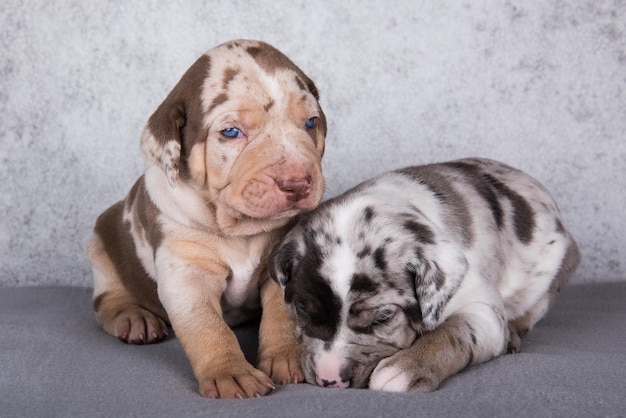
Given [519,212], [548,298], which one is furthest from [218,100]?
[548,298]

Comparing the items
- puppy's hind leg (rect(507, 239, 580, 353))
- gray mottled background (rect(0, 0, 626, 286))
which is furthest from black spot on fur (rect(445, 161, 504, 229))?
gray mottled background (rect(0, 0, 626, 286))

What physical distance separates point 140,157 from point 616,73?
4.12m

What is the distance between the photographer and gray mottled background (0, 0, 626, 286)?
24.6 feet

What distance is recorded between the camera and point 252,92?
4863mm

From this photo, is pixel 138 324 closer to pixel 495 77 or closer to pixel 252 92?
pixel 252 92

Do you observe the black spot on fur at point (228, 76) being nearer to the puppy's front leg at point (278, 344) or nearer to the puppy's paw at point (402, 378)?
the puppy's front leg at point (278, 344)

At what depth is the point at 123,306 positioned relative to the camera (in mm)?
5938

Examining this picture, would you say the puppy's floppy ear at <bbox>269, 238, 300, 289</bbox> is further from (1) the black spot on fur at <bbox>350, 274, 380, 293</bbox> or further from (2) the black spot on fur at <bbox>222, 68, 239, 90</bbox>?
(2) the black spot on fur at <bbox>222, 68, 239, 90</bbox>

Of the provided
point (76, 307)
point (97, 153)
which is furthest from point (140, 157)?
point (76, 307)

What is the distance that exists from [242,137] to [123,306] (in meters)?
1.74

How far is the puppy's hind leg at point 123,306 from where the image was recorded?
5637 millimetres

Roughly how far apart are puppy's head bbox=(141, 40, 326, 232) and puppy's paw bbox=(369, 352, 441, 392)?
993 mm

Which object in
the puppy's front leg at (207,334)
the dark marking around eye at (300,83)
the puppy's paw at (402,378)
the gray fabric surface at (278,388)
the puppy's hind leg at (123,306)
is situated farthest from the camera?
the puppy's hind leg at (123,306)

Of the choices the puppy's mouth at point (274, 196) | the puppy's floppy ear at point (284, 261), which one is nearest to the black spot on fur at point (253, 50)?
the puppy's mouth at point (274, 196)
